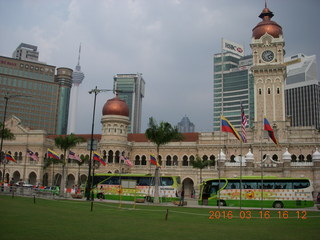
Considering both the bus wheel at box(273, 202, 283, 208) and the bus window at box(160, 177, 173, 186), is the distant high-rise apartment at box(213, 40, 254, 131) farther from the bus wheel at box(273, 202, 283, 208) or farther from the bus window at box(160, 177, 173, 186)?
the bus wheel at box(273, 202, 283, 208)

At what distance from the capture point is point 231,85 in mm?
131000

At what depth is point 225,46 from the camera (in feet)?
445

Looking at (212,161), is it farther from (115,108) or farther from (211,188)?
(211,188)

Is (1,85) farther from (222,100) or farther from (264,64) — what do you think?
(264,64)

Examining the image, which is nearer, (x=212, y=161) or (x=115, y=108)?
(x=212, y=161)

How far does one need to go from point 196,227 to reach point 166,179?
22206 millimetres

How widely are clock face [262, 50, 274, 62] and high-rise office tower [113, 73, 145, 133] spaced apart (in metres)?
123

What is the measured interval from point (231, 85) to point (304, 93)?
103 feet

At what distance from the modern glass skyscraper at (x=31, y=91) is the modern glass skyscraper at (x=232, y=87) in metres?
63.1

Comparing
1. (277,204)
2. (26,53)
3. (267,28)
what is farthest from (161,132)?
(26,53)

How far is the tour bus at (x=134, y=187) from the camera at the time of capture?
118 ft

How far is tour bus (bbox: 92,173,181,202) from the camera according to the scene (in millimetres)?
36062

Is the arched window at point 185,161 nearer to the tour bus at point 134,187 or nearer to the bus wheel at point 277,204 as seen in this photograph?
the tour bus at point 134,187

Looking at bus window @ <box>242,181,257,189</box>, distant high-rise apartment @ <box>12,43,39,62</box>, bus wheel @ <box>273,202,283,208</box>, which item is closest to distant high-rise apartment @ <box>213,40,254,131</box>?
distant high-rise apartment @ <box>12,43,39,62</box>
